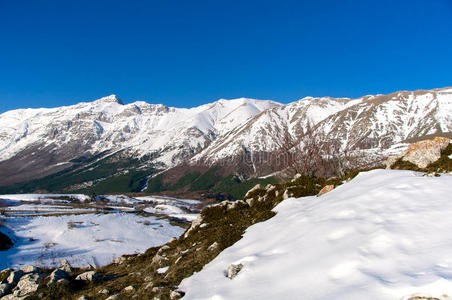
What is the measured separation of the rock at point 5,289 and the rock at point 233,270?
1236cm

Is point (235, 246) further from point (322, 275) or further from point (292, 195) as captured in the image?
point (292, 195)

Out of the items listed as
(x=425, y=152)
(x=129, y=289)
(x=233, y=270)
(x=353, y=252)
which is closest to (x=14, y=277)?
(x=129, y=289)

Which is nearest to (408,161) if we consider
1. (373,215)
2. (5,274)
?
(373,215)

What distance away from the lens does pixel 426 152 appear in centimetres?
2034

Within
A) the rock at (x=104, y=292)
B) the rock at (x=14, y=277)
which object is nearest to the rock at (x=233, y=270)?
the rock at (x=104, y=292)

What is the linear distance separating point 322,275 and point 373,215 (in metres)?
4.65

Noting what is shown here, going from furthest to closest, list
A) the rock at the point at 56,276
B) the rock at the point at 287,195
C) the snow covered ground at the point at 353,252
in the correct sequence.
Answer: the rock at the point at 287,195, the rock at the point at 56,276, the snow covered ground at the point at 353,252

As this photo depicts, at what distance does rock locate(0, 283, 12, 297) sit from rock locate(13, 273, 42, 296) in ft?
1.44

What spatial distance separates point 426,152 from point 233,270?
17.7 meters

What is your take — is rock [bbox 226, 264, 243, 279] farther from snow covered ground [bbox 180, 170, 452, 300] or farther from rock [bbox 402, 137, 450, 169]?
rock [bbox 402, 137, 450, 169]

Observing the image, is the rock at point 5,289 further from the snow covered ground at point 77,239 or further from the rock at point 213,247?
the snow covered ground at point 77,239

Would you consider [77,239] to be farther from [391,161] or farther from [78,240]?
[391,161]

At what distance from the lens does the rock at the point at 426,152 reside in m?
19.7

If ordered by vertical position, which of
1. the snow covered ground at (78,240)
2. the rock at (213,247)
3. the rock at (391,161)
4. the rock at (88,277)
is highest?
the rock at (391,161)
